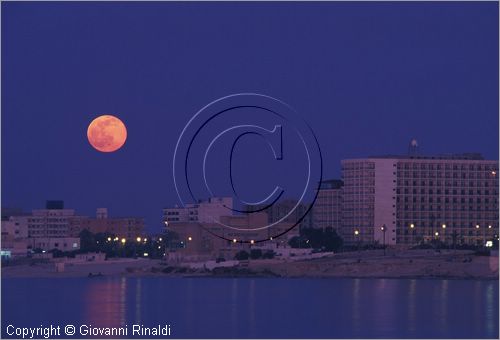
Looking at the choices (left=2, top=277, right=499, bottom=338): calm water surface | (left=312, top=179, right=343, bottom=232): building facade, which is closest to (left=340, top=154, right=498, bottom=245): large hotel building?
(left=312, top=179, right=343, bottom=232): building facade

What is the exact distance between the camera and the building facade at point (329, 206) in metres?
102

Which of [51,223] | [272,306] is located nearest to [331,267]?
[272,306]

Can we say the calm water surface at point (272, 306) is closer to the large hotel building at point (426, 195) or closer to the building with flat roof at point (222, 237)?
the building with flat roof at point (222, 237)

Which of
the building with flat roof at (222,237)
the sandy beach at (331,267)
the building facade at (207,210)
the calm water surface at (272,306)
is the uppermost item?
the building facade at (207,210)

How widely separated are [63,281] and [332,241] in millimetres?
17970

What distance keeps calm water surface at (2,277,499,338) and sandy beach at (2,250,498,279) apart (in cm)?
86

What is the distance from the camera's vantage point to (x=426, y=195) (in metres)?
97.4

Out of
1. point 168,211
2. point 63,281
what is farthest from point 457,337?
point 168,211

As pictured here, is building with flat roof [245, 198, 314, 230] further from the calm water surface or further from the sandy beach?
the calm water surface

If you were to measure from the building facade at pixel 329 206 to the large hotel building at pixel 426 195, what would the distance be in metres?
3.86

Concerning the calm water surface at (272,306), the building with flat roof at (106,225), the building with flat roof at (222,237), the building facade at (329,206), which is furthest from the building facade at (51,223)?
the calm water surface at (272,306)

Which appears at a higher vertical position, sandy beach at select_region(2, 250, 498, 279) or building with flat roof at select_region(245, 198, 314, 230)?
building with flat roof at select_region(245, 198, 314, 230)

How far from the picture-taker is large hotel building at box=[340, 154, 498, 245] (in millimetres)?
96250

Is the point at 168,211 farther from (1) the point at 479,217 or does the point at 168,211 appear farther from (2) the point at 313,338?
(2) the point at 313,338
